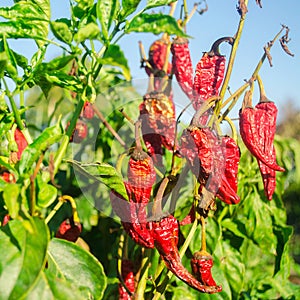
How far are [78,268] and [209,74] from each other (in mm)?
500

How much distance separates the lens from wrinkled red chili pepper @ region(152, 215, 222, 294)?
1006mm

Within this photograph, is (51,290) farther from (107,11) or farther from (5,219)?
(107,11)

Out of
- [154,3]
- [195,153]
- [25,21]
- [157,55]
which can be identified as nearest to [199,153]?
[195,153]

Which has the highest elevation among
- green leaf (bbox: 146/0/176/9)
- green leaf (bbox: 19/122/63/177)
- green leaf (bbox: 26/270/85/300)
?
green leaf (bbox: 146/0/176/9)

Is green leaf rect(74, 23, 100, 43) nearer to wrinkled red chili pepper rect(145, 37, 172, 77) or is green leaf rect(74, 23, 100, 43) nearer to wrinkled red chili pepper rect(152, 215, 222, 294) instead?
wrinkled red chili pepper rect(152, 215, 222, 294)

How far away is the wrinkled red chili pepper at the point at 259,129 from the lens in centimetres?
109

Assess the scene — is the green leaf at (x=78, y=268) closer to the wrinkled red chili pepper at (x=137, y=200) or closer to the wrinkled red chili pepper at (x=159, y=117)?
the wrinkled red chili pepper at (x=137, y=200)

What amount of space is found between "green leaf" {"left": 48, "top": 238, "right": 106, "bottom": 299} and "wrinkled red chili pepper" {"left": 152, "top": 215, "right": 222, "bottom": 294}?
0.67 ft

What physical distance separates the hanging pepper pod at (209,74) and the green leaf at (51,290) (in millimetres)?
513

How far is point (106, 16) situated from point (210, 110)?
1.10 ft

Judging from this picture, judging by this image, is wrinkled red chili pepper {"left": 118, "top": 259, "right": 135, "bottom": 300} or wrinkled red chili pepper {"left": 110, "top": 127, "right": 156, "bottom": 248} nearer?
wrinkled red chili pepper {"left": 110, "top": 127, "right": 156, "bottom": 248}

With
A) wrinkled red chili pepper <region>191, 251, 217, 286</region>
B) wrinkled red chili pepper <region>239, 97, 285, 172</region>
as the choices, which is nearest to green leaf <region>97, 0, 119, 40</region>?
wrinkled red chili pepper <region>239, 97, 285, 172</region>

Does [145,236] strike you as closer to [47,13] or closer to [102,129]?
[47,13]

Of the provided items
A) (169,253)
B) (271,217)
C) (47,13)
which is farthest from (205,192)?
(271,217)
